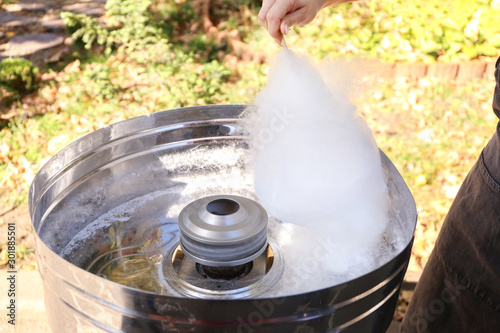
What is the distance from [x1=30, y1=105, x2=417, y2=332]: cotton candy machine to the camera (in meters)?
1.00

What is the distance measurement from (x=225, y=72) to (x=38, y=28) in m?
2.32

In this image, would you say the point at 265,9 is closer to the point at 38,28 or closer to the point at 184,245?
the point at 184,245

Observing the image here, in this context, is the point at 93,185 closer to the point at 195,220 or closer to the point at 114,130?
the point at 114,130

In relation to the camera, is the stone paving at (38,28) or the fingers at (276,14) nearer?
the fingers at (276,14)

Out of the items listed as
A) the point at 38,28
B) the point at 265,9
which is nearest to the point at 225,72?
the point at 38,28

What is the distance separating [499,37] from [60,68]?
163 inches

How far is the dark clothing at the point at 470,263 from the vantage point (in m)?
1.42

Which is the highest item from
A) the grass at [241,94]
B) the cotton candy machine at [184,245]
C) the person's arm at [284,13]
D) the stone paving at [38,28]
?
the person's arm at [284,13]

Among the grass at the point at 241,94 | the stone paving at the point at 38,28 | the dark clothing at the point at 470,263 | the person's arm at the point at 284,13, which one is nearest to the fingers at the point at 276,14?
the person's arm at the point at 284,13

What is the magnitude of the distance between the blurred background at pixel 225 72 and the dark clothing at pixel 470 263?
1.09 meters

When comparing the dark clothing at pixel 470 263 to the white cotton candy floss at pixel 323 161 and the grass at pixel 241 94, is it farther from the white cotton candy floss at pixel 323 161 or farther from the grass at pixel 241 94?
the grass at pixel 241 94

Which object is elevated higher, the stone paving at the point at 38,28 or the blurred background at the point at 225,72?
the stone paving at the point at 38,28

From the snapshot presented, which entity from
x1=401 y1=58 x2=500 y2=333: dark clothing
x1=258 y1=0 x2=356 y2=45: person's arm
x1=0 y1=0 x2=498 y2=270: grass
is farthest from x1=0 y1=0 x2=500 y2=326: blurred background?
x1=258 y1=0 x2=356 y2=45: person's arm

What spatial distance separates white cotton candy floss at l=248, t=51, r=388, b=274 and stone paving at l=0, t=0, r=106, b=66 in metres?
3.70
